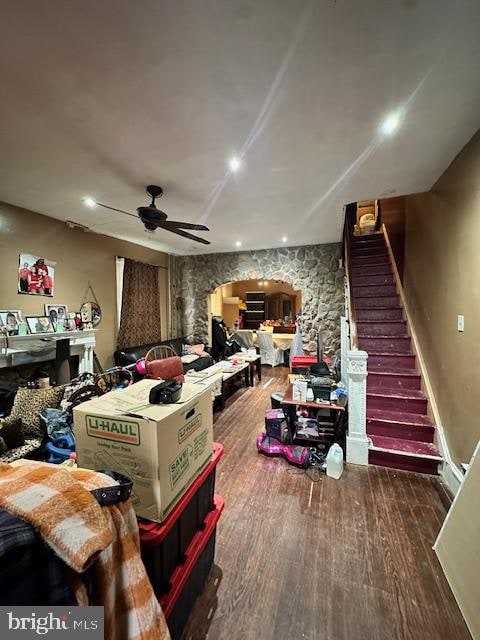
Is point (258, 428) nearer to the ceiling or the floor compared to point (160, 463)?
nearer to the floor

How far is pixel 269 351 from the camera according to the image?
695 cm

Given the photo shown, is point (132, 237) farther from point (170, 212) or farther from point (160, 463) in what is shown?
point (160, 463)

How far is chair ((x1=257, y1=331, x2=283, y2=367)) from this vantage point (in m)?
6.93

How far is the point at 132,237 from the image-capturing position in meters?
4.99

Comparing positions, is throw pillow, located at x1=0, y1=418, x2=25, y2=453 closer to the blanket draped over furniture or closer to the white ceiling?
the white ceiling

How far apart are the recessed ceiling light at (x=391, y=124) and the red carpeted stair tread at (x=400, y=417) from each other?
2518mm

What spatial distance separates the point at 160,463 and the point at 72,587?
0.38 metres

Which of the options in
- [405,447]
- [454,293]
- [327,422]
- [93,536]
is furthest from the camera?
[327,422]

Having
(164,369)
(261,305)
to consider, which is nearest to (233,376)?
(164,369)

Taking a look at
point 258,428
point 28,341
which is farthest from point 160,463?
point 28,341

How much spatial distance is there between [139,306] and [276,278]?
290 cm

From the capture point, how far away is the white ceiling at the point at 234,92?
116 centimetres

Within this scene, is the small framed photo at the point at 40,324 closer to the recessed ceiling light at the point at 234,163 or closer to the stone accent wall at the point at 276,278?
the stone accent wall at the point at 276,278

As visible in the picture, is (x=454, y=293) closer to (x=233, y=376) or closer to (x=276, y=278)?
(x=233, y=376)
